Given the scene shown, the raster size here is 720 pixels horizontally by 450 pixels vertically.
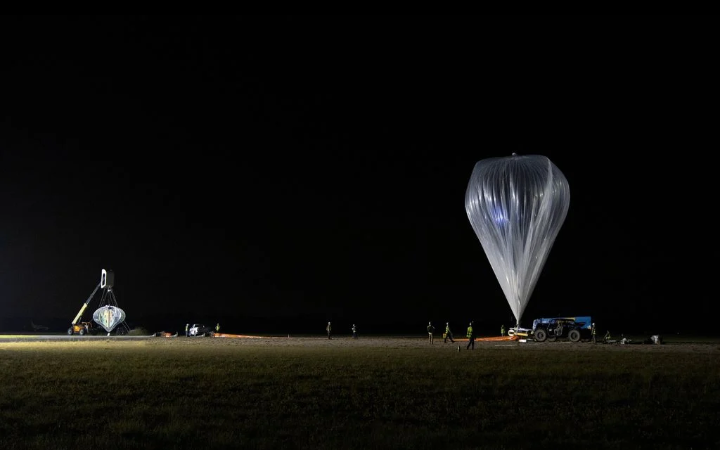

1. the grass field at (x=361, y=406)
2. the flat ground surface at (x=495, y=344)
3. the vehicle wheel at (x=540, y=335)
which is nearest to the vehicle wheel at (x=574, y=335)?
the flat ground surface at (x=495, y=344)

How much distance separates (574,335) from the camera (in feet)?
160

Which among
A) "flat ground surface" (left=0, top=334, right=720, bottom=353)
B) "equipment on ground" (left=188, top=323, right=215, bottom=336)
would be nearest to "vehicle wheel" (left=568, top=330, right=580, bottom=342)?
"flat ground surface" (left=0, top=334, right=720, bottom=353)

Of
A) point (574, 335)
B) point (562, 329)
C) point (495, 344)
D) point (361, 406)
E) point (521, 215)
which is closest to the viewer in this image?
point (361, 406)

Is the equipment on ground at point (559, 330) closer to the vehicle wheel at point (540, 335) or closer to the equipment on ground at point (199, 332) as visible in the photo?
the vehicle wheel at point (540, 335)

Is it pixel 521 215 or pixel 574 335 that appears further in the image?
pixel 574 335

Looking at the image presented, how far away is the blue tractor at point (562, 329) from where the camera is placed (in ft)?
160

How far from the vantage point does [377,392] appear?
17.8 m

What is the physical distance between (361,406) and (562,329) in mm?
36373

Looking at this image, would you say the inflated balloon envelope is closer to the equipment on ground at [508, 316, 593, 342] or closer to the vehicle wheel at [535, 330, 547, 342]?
the vehicle wheel at [535, 330, 547, 342]

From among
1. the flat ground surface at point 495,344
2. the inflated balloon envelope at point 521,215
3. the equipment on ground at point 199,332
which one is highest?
the inflated balloon envelope at point 521,215

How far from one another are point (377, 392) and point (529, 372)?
7.38 meters

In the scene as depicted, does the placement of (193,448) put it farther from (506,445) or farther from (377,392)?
(377,392)

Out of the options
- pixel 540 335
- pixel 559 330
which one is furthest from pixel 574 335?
pixel 540 335

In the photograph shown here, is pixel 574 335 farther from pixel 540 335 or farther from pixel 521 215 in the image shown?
pixel 521 215
